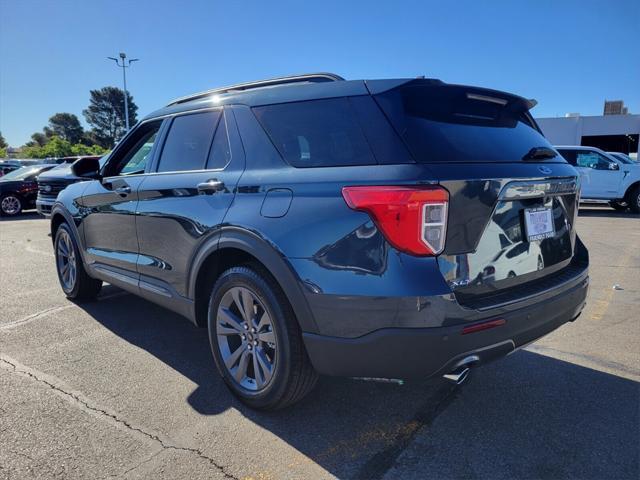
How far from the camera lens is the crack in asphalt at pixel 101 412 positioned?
7.66 feet

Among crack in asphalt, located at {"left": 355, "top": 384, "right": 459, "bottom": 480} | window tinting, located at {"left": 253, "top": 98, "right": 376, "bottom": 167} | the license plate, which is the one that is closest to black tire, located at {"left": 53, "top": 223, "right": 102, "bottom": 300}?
window tinting, located at {"left": 253, "top": 98, "right": 376, "bottom": 167}

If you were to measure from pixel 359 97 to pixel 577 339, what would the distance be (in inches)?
110

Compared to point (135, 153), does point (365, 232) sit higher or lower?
lower

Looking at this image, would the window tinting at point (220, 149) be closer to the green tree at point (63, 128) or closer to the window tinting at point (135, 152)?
the window tinting at point (135, 152)

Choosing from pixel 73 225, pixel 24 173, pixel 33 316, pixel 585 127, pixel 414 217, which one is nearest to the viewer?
pixel 414 217

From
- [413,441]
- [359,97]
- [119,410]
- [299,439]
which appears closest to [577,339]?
[413,441]

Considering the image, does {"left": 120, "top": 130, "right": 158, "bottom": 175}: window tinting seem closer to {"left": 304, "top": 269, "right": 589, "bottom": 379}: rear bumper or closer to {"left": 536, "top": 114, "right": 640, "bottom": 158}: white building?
{"left": 304, "top": 269, "right": 589, "bottom": 379}: rear bumper

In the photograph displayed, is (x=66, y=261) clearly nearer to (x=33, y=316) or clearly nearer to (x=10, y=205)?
(x=33, y=316)

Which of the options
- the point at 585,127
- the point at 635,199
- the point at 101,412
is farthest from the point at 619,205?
the point at 585,127

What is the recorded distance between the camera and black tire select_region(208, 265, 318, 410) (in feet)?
8.03

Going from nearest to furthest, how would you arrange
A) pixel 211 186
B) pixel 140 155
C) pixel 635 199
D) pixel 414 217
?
pixel 414 217 < pixel 211 186 < pixel 140 155 < pixel 635 199

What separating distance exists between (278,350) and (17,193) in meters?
14.5

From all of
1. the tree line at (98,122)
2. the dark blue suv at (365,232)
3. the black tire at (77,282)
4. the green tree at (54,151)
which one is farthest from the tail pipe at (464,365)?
the tree line at (98,122)

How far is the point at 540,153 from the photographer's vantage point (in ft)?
8.85
